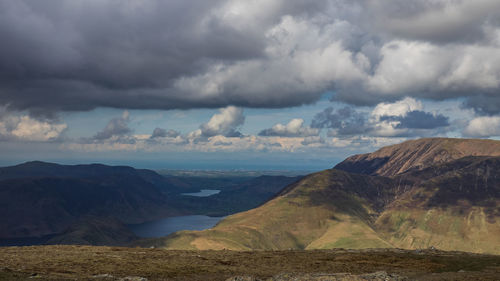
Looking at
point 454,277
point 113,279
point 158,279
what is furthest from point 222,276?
point 454,277

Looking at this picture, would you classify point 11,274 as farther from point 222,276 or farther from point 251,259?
point 251,259

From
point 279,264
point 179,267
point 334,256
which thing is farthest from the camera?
point 334,256

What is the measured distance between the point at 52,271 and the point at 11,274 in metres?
8.20

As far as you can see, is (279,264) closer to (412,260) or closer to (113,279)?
(412,260)

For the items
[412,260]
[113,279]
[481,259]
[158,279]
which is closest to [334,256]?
[412,260]

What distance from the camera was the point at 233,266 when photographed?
7738 cm

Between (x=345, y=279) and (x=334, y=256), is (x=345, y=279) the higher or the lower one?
the higher one

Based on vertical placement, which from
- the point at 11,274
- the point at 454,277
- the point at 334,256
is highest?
the point at 11,274

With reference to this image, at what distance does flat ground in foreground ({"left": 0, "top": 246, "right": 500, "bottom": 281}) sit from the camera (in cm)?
5700

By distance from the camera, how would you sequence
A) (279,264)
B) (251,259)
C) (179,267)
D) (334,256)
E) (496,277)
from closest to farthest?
(496,277) < (179,267) < (279,264) < (251,259) < (334,256)

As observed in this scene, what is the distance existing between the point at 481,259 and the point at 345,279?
57.8 metres

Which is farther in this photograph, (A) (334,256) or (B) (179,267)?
(A) (334,256)

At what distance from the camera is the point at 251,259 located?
87.7 meters

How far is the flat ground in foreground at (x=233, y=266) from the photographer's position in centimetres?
5700
